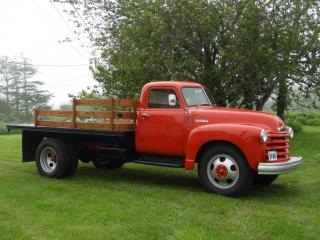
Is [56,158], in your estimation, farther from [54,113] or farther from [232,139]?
[232,139]

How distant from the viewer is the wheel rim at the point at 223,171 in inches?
327

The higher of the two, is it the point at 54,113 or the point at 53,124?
the point at 54,113

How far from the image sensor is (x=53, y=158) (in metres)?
10.5

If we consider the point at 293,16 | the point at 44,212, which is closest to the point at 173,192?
the point at 44,212

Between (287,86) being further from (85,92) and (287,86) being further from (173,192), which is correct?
(173,192)

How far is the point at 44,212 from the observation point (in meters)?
7.11

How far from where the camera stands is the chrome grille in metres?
8.19

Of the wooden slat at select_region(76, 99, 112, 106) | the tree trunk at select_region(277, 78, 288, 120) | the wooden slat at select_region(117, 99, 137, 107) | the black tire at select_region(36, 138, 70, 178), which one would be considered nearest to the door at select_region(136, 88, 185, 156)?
the wooden slat at select_region(117, 99, 137, 107)

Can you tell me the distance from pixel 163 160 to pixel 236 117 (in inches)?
66.7

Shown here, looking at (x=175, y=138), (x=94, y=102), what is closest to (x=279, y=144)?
(x=175, y=138)

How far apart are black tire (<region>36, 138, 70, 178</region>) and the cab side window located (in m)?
2.19

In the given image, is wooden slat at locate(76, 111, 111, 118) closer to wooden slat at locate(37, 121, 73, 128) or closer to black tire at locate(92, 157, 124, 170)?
wooden slat at locate(37, 121, 73, 128)

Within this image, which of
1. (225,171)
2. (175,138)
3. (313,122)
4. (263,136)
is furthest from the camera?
(313,122)

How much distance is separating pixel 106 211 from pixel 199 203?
1505mm
